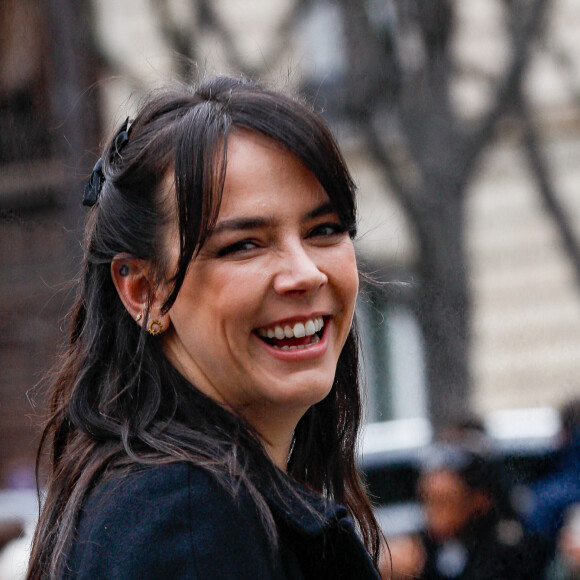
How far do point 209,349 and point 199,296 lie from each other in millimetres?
88

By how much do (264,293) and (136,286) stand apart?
259 mm

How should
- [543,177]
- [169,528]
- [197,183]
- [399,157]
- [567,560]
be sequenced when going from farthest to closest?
[399,157]
[543,177]
[567,560]
[197,183]
[169,528]

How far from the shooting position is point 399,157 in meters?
3.35

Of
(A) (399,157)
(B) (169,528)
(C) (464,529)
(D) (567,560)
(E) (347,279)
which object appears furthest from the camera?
(A) (399,157)

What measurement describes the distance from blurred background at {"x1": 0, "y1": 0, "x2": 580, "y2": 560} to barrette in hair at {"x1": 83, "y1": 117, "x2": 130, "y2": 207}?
51.5 inches

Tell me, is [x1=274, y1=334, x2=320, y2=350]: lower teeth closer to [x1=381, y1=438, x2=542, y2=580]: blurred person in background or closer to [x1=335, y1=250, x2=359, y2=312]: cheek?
[x1=335, y1=250, x2=359, y2=312]: cheek

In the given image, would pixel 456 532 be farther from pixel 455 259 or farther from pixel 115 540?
pixel 115 540

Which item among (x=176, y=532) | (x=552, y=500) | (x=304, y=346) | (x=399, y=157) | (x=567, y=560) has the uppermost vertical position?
(x=399, y=157)

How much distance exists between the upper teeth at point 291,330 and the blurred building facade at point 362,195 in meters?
1.52

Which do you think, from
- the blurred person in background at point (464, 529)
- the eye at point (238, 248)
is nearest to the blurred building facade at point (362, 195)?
the blurred person in background at point (464, 529)

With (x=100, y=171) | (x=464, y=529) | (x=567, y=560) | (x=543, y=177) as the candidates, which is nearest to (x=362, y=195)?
(x=543, y=177)

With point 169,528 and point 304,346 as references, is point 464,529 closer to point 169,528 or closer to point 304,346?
point 304,346

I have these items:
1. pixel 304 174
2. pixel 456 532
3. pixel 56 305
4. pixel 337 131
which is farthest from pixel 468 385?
pixel 304 174

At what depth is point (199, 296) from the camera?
1.58 metres
